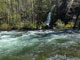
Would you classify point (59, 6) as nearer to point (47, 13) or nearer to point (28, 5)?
point (47, 13)

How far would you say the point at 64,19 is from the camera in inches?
1528

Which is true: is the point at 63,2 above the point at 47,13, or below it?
above

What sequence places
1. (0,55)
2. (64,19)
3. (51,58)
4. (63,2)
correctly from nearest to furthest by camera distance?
(51,58) < (0,55) < (64,19) < (63,2)

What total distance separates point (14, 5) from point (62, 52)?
32.3m

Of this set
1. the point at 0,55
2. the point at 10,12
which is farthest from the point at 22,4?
the point at 0,55

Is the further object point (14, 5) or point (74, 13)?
point (14, 5)

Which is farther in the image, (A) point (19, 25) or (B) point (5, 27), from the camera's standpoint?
(A) point (19, 25)

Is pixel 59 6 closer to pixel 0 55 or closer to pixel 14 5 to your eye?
pixel 14 5

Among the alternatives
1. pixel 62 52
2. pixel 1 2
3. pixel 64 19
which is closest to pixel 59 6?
pixel 64 19

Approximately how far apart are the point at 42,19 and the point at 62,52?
26838 millimetres

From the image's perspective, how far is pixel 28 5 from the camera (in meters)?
43.2

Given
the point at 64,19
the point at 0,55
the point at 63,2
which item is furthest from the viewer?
the point at 63,2

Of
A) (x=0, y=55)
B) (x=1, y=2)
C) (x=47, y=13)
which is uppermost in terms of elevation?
(x=1, y=2)

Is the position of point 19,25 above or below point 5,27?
above
